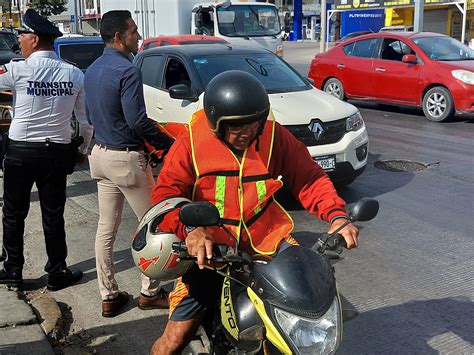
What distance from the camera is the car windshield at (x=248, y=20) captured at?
18.1 meters

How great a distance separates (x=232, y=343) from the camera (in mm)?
2297

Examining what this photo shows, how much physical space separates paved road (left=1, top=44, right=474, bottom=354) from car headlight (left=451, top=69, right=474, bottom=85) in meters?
3.49

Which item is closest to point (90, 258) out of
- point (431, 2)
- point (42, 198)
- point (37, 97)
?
point (42, 198)

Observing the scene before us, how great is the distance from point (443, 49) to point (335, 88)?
266cm

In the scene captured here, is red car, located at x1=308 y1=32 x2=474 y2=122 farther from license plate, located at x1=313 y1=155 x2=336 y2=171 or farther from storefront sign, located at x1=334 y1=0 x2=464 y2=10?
storefront sign, located at x1=334 y1=0 x2=464 y2=10

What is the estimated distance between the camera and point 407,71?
12.4 m

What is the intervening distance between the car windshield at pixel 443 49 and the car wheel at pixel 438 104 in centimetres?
76

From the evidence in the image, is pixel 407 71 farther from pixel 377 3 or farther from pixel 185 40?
pixel 377 3

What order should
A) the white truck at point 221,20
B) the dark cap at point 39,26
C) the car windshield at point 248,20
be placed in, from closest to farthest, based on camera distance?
the dark cap at point 39,26 → the white truck at point 221,20 → the car windshield at point 248,20

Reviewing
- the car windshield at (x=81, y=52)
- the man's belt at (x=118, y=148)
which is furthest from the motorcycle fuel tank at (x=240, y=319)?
the car windshield at (x=81, y=52)

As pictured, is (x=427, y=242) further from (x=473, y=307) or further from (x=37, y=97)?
(x=37, y=97)

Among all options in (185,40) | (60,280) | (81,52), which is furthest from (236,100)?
(185,40)

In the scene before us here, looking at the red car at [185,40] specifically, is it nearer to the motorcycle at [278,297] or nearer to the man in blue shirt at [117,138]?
the man in blue shirt at [117,138]

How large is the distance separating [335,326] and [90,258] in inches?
146
